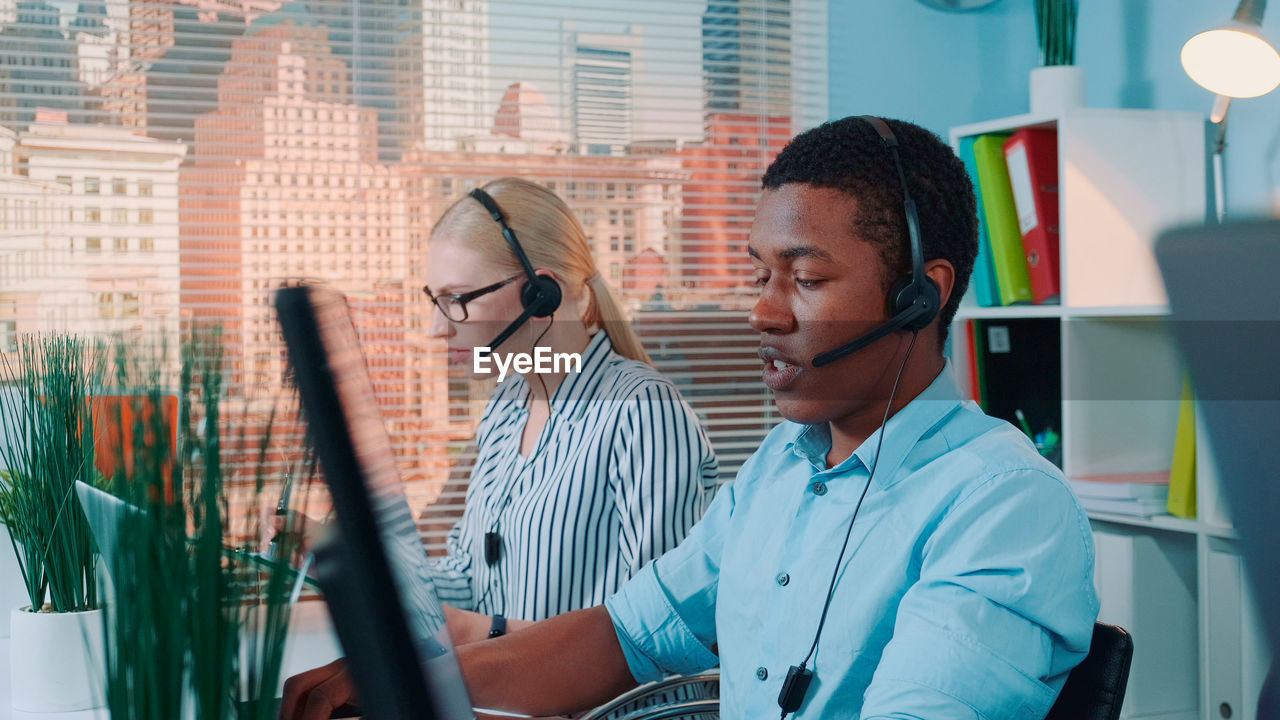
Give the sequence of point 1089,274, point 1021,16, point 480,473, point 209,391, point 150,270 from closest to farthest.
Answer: point 209,391 < point 480,473 < point 1089,274 < point 150,270 < point 1021,16

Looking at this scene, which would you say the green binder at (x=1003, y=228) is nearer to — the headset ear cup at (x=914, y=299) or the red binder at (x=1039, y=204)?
the red binder at (x=1039, y=204)

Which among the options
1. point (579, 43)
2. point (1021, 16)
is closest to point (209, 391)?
point (579, 43)

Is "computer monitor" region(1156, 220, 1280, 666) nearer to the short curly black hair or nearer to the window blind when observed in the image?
the short curly black hair

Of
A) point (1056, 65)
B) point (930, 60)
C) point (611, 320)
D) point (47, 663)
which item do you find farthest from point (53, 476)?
point (930, 60)

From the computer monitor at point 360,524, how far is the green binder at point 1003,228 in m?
2.03

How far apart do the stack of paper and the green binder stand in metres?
0.41

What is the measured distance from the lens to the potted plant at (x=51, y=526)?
1022 millimetres

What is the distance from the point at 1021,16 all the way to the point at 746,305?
1.02 metres

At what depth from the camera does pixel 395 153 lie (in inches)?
103

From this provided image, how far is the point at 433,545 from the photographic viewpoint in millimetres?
2639

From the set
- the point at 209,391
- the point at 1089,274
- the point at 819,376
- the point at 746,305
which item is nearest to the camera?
the point at 209,391

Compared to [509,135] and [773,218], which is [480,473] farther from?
[509,135]

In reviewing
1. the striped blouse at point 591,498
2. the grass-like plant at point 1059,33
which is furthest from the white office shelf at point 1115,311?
the striped blouse at point 591,498

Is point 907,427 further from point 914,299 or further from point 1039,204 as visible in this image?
point 1039,204
